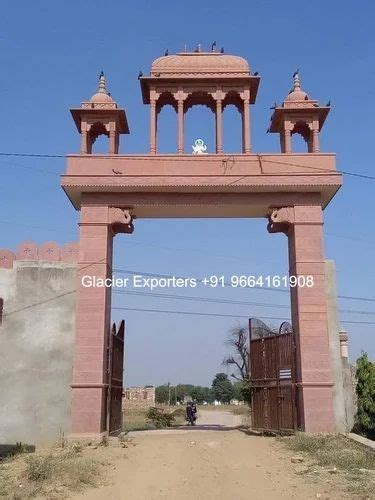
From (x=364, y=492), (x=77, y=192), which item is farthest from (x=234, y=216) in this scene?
(x=364, y=492)

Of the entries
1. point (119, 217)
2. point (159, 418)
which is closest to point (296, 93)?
point (119, 217)

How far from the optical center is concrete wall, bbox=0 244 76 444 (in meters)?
11.6

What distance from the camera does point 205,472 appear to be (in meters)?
9.05

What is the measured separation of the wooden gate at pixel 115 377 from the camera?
1233cm

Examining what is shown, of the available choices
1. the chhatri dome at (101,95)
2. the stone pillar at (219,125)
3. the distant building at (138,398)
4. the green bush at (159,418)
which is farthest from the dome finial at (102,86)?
the distant building at (138,398)

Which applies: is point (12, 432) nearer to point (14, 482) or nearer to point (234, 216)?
point (14, 482)

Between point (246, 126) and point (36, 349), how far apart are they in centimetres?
704

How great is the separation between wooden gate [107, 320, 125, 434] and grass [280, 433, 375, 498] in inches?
144

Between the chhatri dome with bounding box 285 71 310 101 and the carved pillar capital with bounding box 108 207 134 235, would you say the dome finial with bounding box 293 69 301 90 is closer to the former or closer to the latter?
the chhatri dome with bounding box 285 71 310 101

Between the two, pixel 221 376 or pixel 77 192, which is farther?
pixel 221 376

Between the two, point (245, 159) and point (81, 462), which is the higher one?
point (245, 159)

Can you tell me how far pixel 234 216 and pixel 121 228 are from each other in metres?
2.81

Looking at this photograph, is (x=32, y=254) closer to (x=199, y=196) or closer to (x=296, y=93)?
(x=199, y=196)

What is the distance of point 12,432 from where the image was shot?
1151cm
